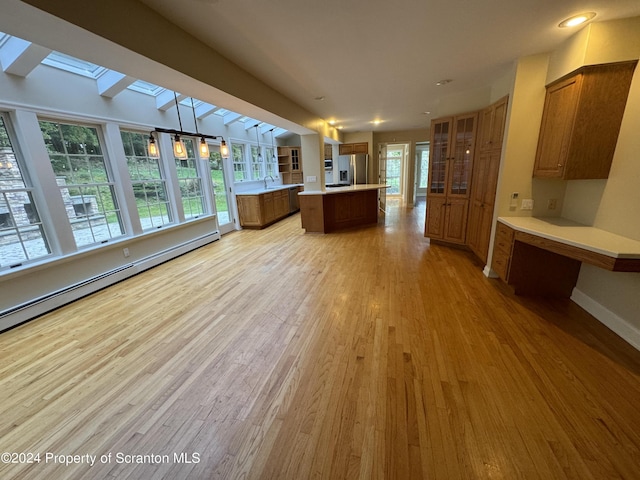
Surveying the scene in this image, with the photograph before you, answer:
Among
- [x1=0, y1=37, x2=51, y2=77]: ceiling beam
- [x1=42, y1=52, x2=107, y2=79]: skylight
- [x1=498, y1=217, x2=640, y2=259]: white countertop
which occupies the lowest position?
[x1=498, y1=217, x2=640, y2=259]: white countertop

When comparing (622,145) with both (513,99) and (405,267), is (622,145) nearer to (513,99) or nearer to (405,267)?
(513,99)

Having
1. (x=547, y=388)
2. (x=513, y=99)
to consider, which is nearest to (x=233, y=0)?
(x=513, y=99)

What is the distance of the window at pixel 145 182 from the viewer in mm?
3968

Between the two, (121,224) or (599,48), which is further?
(121,224)

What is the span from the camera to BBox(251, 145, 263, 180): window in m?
7.47

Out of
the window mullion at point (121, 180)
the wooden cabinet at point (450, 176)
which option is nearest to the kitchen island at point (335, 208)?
the wooden cabinet at point (450, 176)

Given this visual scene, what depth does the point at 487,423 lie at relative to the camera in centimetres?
145

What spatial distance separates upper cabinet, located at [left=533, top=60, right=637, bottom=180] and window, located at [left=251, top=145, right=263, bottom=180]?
21.8ft

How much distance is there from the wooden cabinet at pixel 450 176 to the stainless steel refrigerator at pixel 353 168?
3.95 metres

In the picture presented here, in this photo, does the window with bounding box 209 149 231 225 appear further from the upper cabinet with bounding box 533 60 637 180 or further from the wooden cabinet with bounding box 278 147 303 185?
the upper cabinet with bounding box 533 60 637 180

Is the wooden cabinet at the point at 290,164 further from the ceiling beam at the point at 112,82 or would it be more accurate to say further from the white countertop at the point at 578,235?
the white countertop at the point at 578,235

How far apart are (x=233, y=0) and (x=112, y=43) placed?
0.85 metres

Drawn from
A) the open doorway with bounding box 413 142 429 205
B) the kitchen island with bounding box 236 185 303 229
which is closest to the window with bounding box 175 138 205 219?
the kitchen island with bounding box 236 185 303 229

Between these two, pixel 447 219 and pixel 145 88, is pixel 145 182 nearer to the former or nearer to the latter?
pixel 145 88
